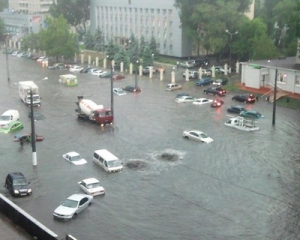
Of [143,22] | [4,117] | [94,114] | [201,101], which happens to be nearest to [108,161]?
[94,114]

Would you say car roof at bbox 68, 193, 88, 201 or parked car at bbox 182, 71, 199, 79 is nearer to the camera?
car roof at bbox 68, 193, 88, 201

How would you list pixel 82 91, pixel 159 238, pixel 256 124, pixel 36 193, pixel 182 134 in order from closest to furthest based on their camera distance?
1. pixel 159 238
2. pixel 36 193
3. pixel 182 134
4. pixel 256 124
5. pixel 82 91

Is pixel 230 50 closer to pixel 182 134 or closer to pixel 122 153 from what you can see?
pixel 182 134

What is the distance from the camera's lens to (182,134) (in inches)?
1294

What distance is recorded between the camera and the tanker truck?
118 feet

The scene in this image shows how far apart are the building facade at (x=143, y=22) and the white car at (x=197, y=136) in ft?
115

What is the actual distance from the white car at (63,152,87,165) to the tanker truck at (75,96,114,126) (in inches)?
304

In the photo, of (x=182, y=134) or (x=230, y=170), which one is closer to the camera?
(x=230, y=170)

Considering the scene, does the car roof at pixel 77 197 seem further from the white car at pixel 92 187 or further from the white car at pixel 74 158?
the white car at pixel 74 158

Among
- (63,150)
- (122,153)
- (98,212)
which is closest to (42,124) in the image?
(63,150)

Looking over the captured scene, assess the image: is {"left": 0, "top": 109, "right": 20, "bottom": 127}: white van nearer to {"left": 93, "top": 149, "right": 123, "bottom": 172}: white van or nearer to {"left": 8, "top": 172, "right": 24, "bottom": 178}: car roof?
{"left": 93, "top": 149, "right": 123, "bottom": 172}: white van

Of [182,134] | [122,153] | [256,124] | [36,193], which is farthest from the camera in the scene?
[256,124]

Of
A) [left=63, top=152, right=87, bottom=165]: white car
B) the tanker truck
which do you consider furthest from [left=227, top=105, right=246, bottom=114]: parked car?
[left=63, top=152, right=87, bottom=165]: white car

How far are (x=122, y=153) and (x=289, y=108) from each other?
53.8 feet
